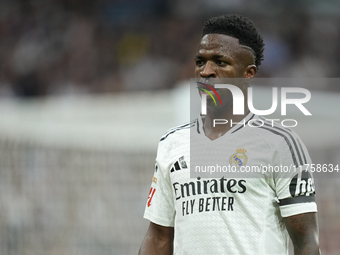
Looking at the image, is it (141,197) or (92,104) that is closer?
(141,197)

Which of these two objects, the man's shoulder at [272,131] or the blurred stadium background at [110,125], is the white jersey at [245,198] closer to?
the man's shoulder at [272,131]

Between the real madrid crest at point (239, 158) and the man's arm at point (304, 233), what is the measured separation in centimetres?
38

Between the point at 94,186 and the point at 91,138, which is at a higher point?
the point at 91,138

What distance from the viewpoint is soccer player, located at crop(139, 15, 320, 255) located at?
8.81 ft

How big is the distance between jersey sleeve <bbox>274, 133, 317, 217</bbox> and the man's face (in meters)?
0.45

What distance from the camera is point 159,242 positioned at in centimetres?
312

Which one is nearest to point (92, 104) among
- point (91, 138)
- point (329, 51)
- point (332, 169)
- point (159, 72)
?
point (91, 138)

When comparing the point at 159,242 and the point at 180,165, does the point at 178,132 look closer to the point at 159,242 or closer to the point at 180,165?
the point at 180,165

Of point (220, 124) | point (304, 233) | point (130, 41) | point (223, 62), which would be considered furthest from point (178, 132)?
point (130, 41)

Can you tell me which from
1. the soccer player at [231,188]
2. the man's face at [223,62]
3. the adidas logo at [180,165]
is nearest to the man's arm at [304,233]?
the soccer player at [231,188]

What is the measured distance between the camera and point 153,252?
310cm

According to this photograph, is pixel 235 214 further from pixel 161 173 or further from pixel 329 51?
pixel 329 51

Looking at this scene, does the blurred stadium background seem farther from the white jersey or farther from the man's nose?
the man's nose

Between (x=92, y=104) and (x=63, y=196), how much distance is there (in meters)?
1.84
